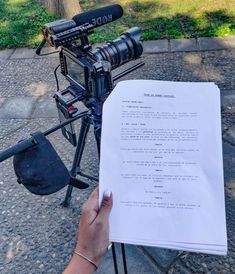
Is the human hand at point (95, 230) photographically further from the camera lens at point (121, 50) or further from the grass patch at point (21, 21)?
the grass patch at point (21, 21)

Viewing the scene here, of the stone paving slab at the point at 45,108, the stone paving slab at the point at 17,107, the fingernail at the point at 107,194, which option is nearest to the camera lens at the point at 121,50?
the fingernail at the point at 107,194

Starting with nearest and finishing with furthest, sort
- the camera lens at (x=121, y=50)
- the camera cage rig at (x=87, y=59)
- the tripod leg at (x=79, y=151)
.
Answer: the camera cage rig at (x=87, y=59), the camera lens at (x=121, y=50), the tripod leg at (x=79, y=151)

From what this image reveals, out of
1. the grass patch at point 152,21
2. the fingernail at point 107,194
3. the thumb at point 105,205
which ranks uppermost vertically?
the fingernail at point 107,194

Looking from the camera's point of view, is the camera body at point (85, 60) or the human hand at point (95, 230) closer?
the human hand at point (95, 230)

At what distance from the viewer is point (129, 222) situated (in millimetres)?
1161

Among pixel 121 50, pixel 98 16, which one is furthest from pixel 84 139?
pixel 98 16

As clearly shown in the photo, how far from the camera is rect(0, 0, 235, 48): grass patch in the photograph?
4965 millimetres

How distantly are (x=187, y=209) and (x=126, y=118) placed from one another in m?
0.35

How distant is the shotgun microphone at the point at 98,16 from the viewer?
6.03 feet

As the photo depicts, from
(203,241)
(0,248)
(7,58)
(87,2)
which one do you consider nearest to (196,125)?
(203,241)

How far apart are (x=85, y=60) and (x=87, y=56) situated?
0.03 metres

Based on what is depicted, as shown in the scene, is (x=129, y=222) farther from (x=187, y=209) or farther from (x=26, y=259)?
(x=26, y=259)

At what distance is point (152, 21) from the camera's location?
5.34 m

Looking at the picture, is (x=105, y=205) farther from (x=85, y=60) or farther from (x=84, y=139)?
(x=84, y=139)
